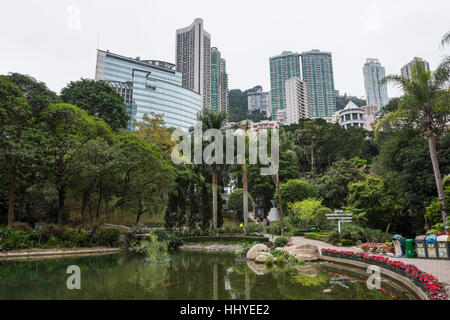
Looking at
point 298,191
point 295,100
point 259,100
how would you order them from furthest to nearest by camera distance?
1. point 259,100
2. point 295,100
3. point 298,191

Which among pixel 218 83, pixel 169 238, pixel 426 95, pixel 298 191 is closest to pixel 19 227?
pixel 169 238

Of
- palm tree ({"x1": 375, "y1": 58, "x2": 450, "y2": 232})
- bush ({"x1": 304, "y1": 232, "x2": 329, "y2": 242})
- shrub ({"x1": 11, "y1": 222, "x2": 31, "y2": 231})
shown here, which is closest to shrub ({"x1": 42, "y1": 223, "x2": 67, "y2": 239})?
shrub ({"x1": 11, "y1": 222, "x2": 31, "y2": 231})

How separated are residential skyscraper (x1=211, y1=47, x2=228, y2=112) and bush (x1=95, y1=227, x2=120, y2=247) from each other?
11537 cm

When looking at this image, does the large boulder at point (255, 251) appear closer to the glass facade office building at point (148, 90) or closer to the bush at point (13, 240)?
the bush at point (13, 240)

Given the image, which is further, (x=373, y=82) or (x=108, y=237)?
(x=373, y=82)

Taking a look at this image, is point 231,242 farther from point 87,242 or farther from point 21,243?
point 21,243

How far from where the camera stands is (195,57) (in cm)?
12888

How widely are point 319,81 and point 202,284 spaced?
159766 mm

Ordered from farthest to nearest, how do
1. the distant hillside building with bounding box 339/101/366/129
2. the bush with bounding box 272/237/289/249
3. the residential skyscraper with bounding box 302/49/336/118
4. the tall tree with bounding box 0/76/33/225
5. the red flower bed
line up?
the residential skyscraper with bounding box 302/49/336/118, the distant hillside building with bounding box 339/101/366/129, the tall tree with bounding box 0/76/33/225, the bush with bounding box 272/237/289/249, the red flower bed

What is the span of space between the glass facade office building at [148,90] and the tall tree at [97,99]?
43990 mm

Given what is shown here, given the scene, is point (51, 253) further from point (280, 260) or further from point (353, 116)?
point (353, 116)

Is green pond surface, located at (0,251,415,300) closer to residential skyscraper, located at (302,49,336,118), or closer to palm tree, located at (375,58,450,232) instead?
palm tree, located at (375,58,450,232)

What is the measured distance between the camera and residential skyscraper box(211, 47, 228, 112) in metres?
137

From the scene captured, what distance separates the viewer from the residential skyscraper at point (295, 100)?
13088 cm
